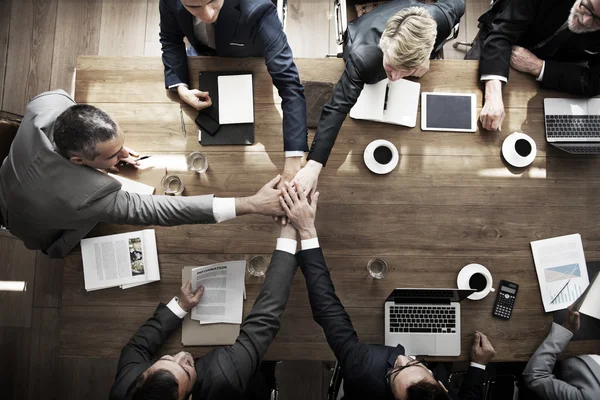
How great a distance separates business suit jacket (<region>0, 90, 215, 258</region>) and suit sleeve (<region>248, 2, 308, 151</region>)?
1.52ft

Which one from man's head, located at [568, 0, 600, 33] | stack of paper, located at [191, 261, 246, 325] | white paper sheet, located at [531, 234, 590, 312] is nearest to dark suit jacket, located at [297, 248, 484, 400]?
stack of paper, located at [191, 261, 246, 325]

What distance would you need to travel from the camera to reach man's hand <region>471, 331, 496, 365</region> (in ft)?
6.52

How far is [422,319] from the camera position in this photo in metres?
2.02

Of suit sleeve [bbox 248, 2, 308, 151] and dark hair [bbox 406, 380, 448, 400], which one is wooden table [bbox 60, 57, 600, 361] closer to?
suit sleeve [bbox 248, 2, 308, 151]

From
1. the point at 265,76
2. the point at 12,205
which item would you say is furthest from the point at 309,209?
the point at 12,205

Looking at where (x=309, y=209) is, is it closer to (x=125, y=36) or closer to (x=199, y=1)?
(x=199, y=1)

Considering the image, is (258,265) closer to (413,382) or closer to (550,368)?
(413,382)

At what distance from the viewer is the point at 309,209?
1.98m

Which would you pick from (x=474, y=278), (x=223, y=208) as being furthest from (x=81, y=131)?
(x=474, y=278)

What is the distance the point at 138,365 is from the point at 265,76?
1.41m

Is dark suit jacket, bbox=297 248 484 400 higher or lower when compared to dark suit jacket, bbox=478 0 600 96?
lower

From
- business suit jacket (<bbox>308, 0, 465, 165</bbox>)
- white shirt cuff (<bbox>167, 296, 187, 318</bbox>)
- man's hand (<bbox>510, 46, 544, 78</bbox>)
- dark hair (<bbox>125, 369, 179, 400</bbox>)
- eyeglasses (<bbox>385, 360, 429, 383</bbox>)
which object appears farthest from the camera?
man's hand (<bbox>510, 46, 544, 78</bbox>)

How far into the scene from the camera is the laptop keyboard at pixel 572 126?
7.02 feet

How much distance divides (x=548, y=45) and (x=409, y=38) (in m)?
0.87
